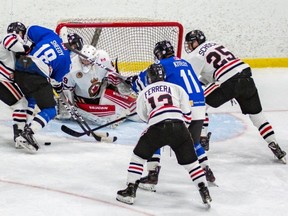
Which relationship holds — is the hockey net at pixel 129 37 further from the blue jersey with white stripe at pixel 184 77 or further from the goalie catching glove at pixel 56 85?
the blue jersey with white stripe at pixel 184 77

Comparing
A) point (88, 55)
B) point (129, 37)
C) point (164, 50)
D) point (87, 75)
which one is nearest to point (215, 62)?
point (164, 50)

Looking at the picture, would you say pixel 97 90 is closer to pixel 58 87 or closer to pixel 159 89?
pixel 58 87

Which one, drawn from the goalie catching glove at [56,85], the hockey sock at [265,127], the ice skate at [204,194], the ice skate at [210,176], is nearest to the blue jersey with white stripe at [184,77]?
the ice skate at [210,176]

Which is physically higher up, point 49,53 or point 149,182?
point 49,53

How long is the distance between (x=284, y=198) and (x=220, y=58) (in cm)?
105

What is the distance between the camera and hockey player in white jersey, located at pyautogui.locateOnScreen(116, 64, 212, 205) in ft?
11.6

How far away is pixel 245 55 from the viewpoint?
718cm

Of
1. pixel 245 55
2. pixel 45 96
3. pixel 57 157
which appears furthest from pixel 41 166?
pixel 245 55

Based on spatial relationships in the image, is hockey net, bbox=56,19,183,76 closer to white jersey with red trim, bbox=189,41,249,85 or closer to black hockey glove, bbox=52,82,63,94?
black hockey glove, bbox=52,82,63,94

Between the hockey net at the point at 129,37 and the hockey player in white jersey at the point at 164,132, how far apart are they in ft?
6.79

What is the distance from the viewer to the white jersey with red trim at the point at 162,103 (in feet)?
11.6

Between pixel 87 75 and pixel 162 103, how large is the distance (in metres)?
1.81

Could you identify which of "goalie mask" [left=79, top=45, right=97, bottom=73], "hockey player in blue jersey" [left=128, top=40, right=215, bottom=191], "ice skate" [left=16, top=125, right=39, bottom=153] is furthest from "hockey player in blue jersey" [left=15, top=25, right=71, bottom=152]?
"hockey player in blue jersey" [left=128, top=40, right=215, bottom=191]

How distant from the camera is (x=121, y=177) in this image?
13.4ft
